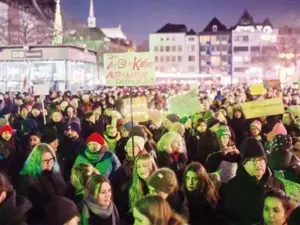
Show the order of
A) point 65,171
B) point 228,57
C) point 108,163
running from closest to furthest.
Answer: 1. point 108,163
2. point 65,171
3. point 228,57

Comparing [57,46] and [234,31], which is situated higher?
[234,31]

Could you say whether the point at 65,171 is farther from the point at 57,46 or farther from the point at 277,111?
the point at 57,46

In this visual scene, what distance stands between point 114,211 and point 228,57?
11426cm

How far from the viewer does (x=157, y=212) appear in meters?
3.79

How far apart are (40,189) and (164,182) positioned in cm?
179

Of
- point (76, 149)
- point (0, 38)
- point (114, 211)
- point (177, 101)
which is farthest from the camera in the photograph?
point (0, 38)

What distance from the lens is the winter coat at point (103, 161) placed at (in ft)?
22.6

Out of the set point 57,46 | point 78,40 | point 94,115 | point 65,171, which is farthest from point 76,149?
point 78,40

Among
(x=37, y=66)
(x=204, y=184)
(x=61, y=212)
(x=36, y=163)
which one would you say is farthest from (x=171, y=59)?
(x=61, y=212)

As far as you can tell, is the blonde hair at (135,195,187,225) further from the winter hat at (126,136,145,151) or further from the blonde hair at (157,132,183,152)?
the blonde hair at (157,132,183,152)

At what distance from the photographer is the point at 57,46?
36.3 metres

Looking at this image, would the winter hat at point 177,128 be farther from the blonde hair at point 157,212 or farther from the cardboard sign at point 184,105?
the blonde hair at point 157,212

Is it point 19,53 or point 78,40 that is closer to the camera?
point 19,53

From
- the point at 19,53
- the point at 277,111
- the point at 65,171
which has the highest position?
the point at 19,53
